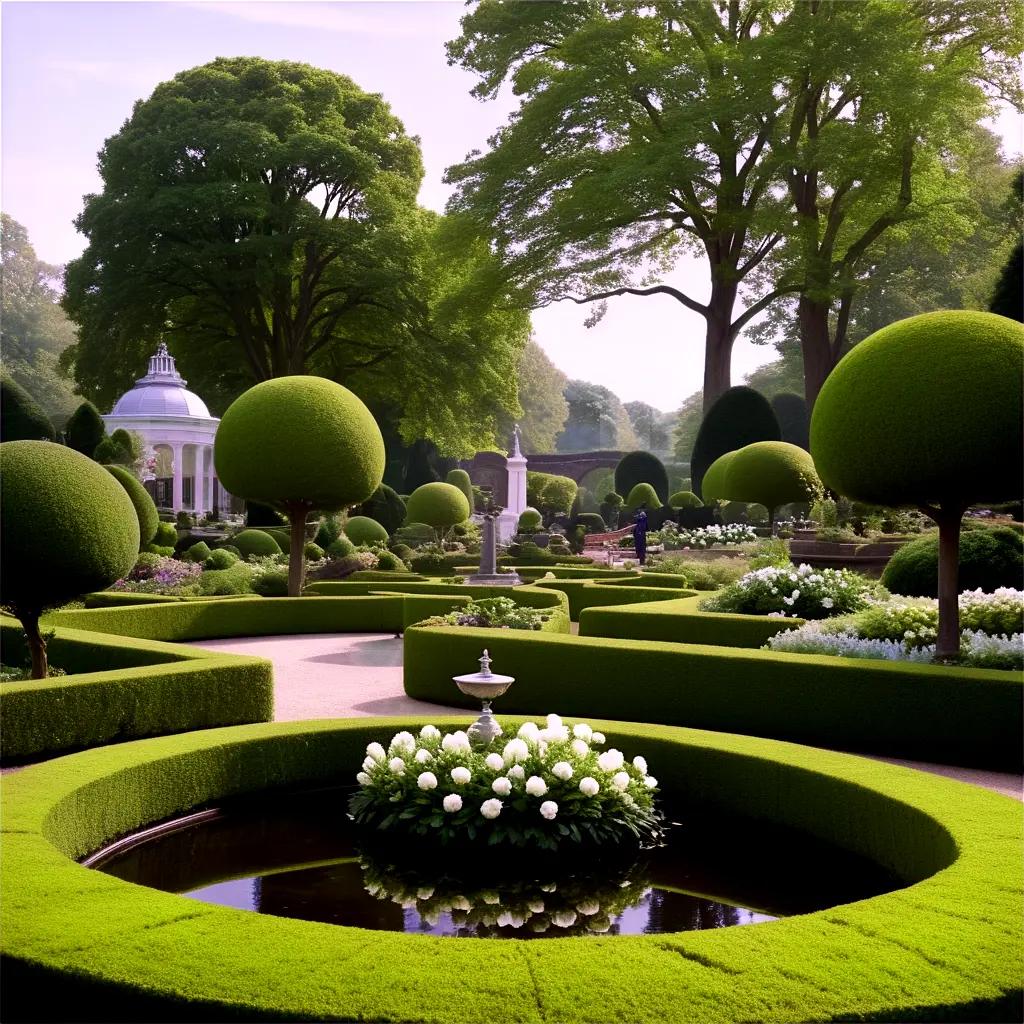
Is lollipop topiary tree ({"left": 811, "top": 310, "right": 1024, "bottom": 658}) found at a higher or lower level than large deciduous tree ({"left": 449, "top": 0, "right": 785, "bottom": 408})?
lower

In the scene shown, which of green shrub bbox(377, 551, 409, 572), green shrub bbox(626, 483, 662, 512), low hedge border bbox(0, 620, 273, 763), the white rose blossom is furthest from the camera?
green shrub bbox(626, 483, 662, 512)

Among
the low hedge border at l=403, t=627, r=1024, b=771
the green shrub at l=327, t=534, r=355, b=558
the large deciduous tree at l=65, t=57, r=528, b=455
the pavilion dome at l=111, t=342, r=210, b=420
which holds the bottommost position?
the low hedge border at l=403, t=627, r=1024, b=771

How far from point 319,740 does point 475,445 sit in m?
31.7

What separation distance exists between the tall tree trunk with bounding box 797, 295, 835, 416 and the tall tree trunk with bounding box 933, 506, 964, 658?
65.3 ft

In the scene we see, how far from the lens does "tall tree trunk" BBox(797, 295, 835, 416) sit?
93.2 feet

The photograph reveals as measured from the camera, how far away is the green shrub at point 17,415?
28344mm

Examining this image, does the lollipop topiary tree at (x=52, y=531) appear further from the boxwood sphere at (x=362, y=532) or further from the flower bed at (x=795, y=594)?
the boxwood sphere at (x=362, y=532)

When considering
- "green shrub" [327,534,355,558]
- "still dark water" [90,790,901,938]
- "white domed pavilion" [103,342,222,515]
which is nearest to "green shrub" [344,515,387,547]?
"green shrub" [327,534,355,558]

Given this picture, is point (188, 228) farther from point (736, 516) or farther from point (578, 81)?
point (736, 516)

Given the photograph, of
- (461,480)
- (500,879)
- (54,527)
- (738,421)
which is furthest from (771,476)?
(461,480)

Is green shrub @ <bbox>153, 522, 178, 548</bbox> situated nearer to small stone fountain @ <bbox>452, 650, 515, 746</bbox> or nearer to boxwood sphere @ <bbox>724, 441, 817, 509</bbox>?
boxwood sphere @ <bbox>724, 441, 817, 509</bbox>

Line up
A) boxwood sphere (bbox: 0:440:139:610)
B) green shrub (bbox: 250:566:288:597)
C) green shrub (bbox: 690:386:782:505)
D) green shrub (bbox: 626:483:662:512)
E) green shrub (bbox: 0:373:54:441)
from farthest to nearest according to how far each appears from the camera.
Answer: green shrub (bbox: 626:483:662:512) < green shrub (bbox: 690:386:782:505) < green shrub (bbox: 0:373:54:441) < green shrub (bbox: 250:566:288:597) < boxwood sphere (bbox: 0:440:139:610)

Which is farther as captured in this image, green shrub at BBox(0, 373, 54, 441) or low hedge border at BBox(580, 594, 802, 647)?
green shrub at BBox(0, 373, 54, 441)

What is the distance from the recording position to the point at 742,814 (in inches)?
245
